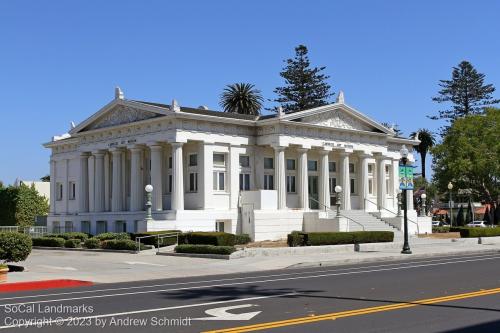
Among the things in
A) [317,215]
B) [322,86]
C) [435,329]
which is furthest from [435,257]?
[322,86]

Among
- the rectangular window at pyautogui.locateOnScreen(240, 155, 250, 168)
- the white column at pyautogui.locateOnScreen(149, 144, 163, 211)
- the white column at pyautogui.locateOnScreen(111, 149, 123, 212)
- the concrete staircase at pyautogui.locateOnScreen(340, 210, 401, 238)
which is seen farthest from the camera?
the white column at pyautogui.locateOnScreen(111, 149, 123, 212)

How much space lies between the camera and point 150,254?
3425 centimetres

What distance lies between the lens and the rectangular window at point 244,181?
4594cm

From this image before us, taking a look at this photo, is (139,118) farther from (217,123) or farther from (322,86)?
(322,86)

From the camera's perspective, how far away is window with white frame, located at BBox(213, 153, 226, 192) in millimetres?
44312

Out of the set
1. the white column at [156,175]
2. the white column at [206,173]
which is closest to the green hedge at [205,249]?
the white column at [206,173]

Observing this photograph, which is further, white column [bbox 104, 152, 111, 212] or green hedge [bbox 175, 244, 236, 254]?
white column [bbox 104, 152, 111, 212]

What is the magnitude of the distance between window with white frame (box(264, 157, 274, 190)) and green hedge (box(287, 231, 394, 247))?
1060 cm

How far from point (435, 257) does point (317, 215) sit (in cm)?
1336

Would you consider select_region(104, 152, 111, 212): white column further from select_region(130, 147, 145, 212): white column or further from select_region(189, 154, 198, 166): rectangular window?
select_region(189, 154, 198, 166): rectangular window

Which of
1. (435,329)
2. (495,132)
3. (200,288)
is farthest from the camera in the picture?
(495,132)

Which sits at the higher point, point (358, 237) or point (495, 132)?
point (495, 132)

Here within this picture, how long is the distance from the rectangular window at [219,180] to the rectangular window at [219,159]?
629mm

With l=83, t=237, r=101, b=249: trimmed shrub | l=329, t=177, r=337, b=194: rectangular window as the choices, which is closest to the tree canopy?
l=329, t=177, r=337, b=194: rectangular window
